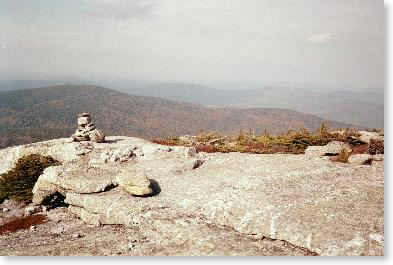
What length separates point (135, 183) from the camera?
1614 centimetres

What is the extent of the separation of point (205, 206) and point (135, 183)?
11.8 ft

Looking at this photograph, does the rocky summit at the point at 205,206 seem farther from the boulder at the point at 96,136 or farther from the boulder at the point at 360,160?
the boulder at the point at 96,136

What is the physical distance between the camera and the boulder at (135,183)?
15.8 metres

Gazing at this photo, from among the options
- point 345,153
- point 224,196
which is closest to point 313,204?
point 224,196

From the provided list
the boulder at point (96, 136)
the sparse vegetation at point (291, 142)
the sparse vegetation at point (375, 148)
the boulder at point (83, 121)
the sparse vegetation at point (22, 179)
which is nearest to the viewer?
the sparse vegetation at point (375, 148)

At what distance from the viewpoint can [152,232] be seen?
13562 millimetres

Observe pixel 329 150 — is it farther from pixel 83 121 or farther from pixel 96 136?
pixel 83 121

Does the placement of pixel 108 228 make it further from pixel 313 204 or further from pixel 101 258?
pixel 313 204

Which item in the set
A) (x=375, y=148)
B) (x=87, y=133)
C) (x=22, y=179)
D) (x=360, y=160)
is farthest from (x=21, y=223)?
(x=375, y=148)

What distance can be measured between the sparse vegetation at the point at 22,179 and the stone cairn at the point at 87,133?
363 centimetres

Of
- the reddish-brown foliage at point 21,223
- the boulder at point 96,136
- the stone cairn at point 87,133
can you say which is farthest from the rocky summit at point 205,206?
the stone cairn at point 87,133

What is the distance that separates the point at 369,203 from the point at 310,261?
4.18 m

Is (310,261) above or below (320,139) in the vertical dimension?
below

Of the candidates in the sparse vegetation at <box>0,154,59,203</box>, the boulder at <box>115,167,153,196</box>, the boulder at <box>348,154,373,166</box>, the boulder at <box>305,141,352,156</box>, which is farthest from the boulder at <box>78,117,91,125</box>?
the boulder at <box>348,154,373,166</box>
